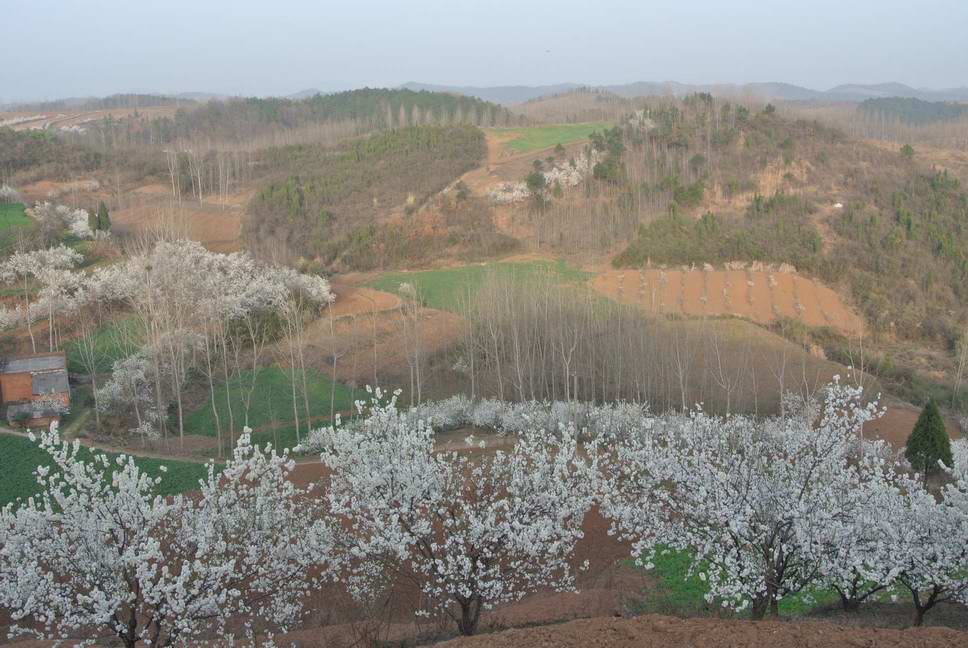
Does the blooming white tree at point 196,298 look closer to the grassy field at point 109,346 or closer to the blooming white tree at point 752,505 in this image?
the grassy field at point 109,346

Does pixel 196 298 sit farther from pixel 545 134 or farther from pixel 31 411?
pixel 545 134

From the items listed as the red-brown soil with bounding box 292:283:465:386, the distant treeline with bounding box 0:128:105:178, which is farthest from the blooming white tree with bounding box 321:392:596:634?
the distant treeline with bounding box 0:128:105:178

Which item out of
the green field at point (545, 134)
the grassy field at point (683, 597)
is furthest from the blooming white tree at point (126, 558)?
the green field at point (545, 134)

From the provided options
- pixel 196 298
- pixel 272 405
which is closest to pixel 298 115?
pixel 196 298

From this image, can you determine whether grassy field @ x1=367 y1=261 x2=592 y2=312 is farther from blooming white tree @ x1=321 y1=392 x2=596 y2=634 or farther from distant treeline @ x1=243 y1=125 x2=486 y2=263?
blooming white tree @ x1=321 y1=392 x2=596 y2=634

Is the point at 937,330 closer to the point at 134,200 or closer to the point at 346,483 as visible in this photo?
→ the point at 346,483

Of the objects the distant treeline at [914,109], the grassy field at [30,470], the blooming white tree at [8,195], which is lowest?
the grassy field at [30,470]
